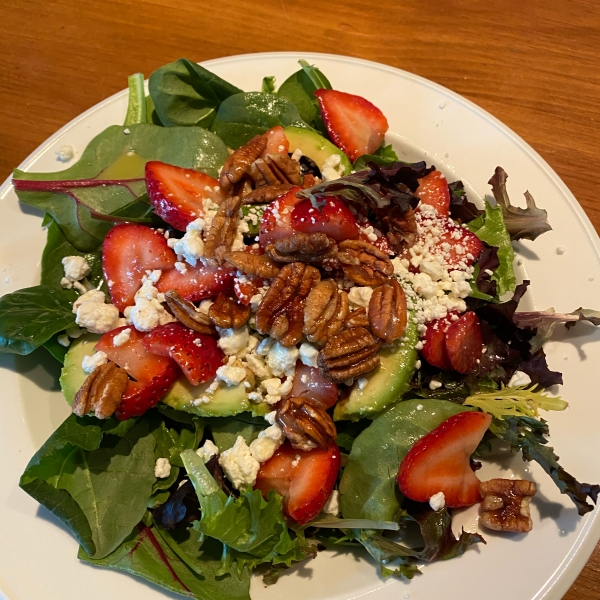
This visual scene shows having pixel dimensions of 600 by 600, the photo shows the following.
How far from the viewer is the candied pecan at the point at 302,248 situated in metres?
1.27

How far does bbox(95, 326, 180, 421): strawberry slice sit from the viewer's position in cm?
130

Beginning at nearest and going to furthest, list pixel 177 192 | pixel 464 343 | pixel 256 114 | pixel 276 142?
pixel 464 343 → pixel 177 192 → pixel 276 142 → pixel 256 114

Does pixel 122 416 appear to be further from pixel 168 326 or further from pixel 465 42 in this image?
pixel 465 42

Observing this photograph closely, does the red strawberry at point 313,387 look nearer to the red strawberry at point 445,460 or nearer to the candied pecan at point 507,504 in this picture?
the red strawberry at point 445,460

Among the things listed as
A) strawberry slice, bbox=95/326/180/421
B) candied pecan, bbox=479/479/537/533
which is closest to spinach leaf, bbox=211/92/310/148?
strawberry slice, bbox=95/326/180/421

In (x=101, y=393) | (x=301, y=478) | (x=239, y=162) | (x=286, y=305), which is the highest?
(x=239, y=162)

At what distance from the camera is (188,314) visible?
4.38 feet

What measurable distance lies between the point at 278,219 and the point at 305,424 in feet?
1.73

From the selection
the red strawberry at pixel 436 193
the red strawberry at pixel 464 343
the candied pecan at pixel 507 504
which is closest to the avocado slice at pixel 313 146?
the red strawberry at pixel 436 193

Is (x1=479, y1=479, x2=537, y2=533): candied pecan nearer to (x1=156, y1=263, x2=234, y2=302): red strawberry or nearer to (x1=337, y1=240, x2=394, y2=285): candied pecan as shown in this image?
(x1=337, y1=240, x2=394, y2=285): candied pecan

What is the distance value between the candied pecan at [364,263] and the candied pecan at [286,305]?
4.2 inches

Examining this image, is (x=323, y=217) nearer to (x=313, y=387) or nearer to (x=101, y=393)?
(x=313, y=387)

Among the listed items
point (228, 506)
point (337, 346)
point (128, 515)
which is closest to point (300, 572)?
point (228, 506)

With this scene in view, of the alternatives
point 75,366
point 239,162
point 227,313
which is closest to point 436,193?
point 239,162
